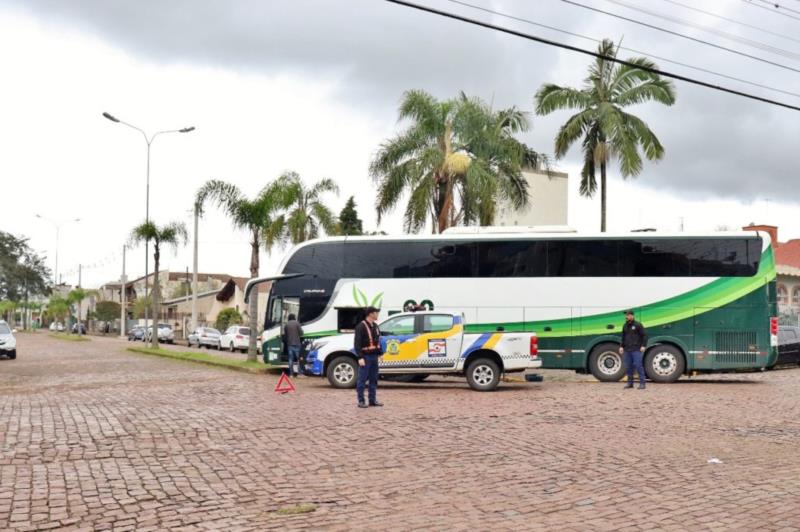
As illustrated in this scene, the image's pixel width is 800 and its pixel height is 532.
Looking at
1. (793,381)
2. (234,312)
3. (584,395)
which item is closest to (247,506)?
(584,395)

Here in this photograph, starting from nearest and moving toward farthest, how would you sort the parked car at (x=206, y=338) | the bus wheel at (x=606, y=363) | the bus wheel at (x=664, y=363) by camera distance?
the bus wheel at (x=664, y=363) < the bus wheel at (x=606, y=363) < the parked car at (x=206, y=338)

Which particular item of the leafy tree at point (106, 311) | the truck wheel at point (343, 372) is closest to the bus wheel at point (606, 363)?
the truck wheel at point (343, 372)

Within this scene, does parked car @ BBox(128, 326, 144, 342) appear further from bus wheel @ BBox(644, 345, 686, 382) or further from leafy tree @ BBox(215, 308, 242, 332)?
bus wheel @ BBox(644, 345, 686, 382)

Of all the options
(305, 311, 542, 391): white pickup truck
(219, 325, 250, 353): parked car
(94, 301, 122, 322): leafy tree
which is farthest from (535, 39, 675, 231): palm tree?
(94, 301, 122, 322): leafy tree

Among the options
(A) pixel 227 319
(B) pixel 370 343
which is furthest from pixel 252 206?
(A) pixel 227 319

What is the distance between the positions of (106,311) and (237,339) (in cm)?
6875

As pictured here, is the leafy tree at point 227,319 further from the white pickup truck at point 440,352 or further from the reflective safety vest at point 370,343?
the reflective safety vest at point 370,343

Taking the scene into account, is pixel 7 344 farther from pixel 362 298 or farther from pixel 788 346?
pixel 788 346

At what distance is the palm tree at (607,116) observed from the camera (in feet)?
93.6

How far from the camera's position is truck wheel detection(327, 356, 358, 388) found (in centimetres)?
1897

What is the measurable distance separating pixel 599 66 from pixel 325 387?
16.3 meters

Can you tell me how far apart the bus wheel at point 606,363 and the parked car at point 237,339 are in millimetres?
24980

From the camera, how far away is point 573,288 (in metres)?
22.0

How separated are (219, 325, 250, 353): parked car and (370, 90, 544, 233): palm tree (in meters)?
15.4
